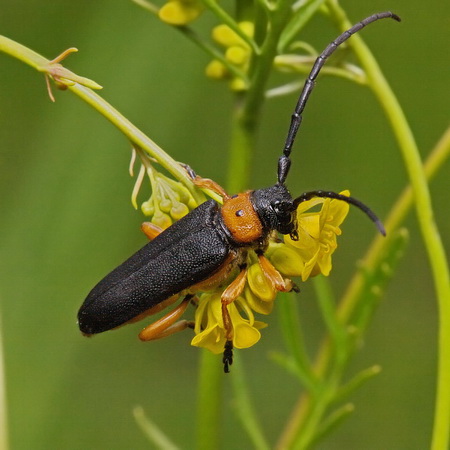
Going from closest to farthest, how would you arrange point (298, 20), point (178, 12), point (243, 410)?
1. point (298, 20)
2. point (178, 12)
3. point (243, 410)

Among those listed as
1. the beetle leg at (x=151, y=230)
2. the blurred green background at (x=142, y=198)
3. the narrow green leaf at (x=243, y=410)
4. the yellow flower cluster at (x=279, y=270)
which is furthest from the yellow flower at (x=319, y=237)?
the blurred green background at (x=142, y=198)

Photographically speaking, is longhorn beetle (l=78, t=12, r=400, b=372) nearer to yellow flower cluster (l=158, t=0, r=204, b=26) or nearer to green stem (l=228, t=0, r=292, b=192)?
green stem (l=228, t=0, r=292, b=192)

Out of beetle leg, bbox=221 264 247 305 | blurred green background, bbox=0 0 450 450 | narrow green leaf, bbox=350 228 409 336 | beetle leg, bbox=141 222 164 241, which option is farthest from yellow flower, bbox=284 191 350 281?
blurred green background, bbox=0 0 450 450

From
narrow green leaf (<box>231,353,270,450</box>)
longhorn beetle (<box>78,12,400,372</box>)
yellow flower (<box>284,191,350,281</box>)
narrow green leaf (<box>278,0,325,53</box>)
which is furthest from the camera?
narrow green leaf (<box>231,353,270,450</box>)

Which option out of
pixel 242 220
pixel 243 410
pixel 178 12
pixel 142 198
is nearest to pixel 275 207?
pixel 242 220

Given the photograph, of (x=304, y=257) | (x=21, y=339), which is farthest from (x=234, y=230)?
(x=21, y=339)

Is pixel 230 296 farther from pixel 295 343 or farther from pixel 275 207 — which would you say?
pixel 295 343
